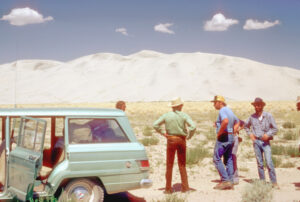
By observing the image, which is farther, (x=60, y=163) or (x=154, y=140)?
(x=154, y=140)

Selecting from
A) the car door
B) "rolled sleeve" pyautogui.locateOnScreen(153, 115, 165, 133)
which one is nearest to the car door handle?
the car door

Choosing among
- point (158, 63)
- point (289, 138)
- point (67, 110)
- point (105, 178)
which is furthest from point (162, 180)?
point (158, 63)

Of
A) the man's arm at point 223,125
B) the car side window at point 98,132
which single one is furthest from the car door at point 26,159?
the man's arm at point 223,125

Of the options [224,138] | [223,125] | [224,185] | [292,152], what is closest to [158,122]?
[223,125]

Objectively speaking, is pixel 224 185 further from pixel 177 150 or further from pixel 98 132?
A: pixel 98 132

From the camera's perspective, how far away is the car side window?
5703mm

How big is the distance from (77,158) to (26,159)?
0.75 m

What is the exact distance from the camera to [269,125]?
7520 millimetres

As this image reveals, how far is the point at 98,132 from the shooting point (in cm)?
582

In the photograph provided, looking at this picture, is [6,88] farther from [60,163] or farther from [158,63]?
[60,163]

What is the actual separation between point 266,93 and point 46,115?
114133mm

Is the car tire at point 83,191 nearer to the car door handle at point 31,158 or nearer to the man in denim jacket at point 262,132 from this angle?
the car door handle at point 31,158

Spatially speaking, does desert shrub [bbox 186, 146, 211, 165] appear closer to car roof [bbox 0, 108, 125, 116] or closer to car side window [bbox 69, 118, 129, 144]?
car side window [bbox 69, 118, 129, 144]

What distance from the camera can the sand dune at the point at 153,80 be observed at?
114 metres
